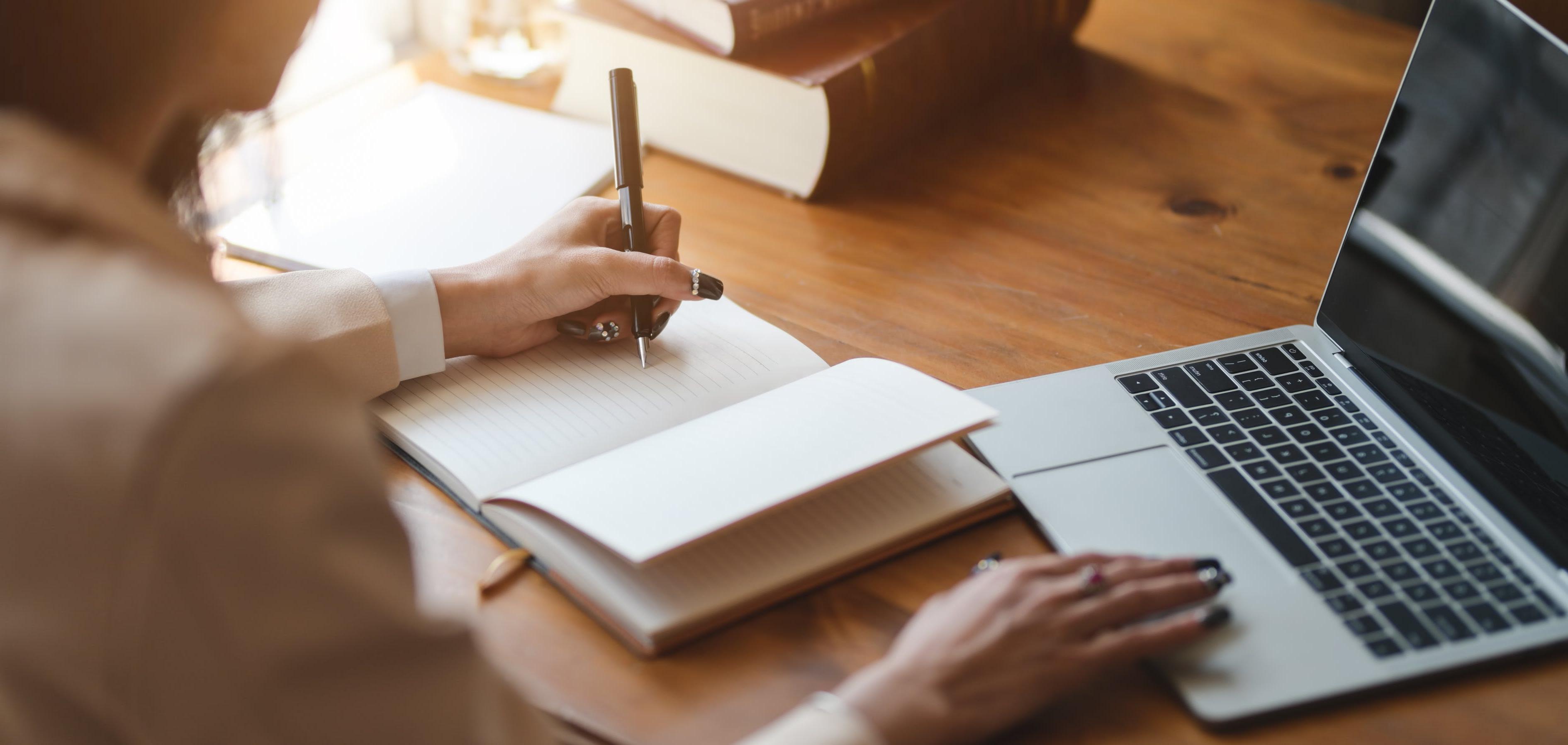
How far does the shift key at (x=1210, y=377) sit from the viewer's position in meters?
0.89

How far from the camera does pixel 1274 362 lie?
3.01ft

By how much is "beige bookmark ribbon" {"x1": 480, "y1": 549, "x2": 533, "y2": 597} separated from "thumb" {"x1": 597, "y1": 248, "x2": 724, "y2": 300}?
26 centimetres

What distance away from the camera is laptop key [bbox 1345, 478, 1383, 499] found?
0.77m

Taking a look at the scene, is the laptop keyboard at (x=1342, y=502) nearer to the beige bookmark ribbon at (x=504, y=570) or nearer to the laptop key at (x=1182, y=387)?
the laptop key at (x=1182, y=387)

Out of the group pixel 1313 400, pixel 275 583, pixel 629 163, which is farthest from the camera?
pixel 629 163

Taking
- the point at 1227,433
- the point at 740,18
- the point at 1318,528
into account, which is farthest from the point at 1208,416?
the point at 740,18

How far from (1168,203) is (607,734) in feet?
2.75

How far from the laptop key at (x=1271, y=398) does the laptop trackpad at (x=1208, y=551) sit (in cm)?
10

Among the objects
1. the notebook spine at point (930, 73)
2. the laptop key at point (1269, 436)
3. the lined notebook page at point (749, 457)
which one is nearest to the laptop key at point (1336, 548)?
the laptop key at point (1269, 436)

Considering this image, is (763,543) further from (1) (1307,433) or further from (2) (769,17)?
(2) (769,17)

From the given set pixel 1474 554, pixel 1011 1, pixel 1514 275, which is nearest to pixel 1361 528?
pixel 1474 554

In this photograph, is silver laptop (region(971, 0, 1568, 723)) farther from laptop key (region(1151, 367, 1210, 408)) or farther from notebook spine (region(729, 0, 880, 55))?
notebook spine (region(729, 0, 880, 55))

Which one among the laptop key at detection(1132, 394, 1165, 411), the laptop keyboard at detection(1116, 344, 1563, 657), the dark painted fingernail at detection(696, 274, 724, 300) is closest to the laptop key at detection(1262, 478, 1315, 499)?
the laptop keyboard at detection(1116, 344, 1563, 657)

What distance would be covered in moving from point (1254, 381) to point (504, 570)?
57 cm
